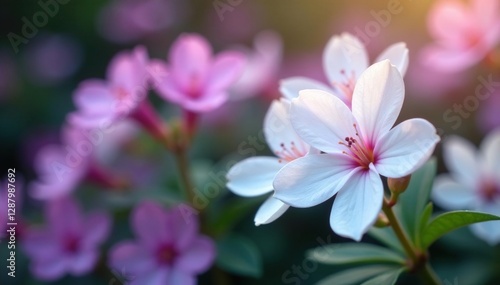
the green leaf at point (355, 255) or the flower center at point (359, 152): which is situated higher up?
the flower center at point (359, 152)

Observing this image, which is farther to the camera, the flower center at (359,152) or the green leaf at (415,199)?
the green leaf at (415,199)

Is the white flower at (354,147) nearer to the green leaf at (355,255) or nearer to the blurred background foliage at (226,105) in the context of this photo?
the green leaf at (355,255)

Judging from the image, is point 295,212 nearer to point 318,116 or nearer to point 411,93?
point 411,93

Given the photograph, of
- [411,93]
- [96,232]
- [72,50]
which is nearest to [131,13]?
[72,50]

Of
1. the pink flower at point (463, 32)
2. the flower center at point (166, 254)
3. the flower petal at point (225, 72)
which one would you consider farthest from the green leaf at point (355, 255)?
the pink flower at point (463, 32)

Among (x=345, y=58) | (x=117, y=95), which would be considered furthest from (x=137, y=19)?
(x=345, y=58)

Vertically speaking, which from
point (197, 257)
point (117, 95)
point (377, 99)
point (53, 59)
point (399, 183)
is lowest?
point (53, 59)

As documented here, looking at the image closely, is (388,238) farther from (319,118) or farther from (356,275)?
(319,118)

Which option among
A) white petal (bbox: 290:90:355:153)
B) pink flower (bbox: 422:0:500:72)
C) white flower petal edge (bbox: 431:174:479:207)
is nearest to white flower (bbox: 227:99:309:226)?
white petal (bbox: 290:90:355:153)
